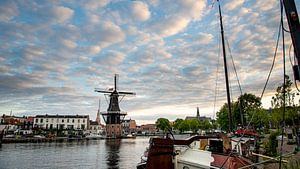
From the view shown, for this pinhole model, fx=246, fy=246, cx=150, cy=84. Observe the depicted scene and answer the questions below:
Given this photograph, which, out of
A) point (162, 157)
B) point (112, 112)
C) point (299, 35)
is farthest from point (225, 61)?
point (112, 112)

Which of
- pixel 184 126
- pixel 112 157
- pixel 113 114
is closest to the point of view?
pixel 112 157

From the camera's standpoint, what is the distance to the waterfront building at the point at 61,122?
132m

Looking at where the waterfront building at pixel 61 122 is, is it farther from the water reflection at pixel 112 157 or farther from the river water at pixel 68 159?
the water reflection at pixel 112 157

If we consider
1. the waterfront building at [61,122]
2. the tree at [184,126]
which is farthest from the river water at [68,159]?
the tree at [184,126]

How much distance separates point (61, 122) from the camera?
13312cm

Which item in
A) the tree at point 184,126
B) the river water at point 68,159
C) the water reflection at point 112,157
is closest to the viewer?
the river water at point 68,159

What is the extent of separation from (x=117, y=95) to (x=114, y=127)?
1401 cm

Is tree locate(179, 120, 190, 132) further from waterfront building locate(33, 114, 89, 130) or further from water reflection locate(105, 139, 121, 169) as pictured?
water reflection locate(105, 139, 121, 169)

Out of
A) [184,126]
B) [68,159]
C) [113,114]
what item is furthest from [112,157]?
[184,126]

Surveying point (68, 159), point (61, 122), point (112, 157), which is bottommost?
point (112, 157)

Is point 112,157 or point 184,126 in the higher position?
point 184,126

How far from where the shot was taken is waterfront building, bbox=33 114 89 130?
132000 millimetres

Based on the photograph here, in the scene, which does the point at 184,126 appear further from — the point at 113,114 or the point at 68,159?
the point at 68,159

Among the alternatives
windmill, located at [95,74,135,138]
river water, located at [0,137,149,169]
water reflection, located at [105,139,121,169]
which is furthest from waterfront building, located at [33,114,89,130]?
water reflection, located at [105,139,121,169]
